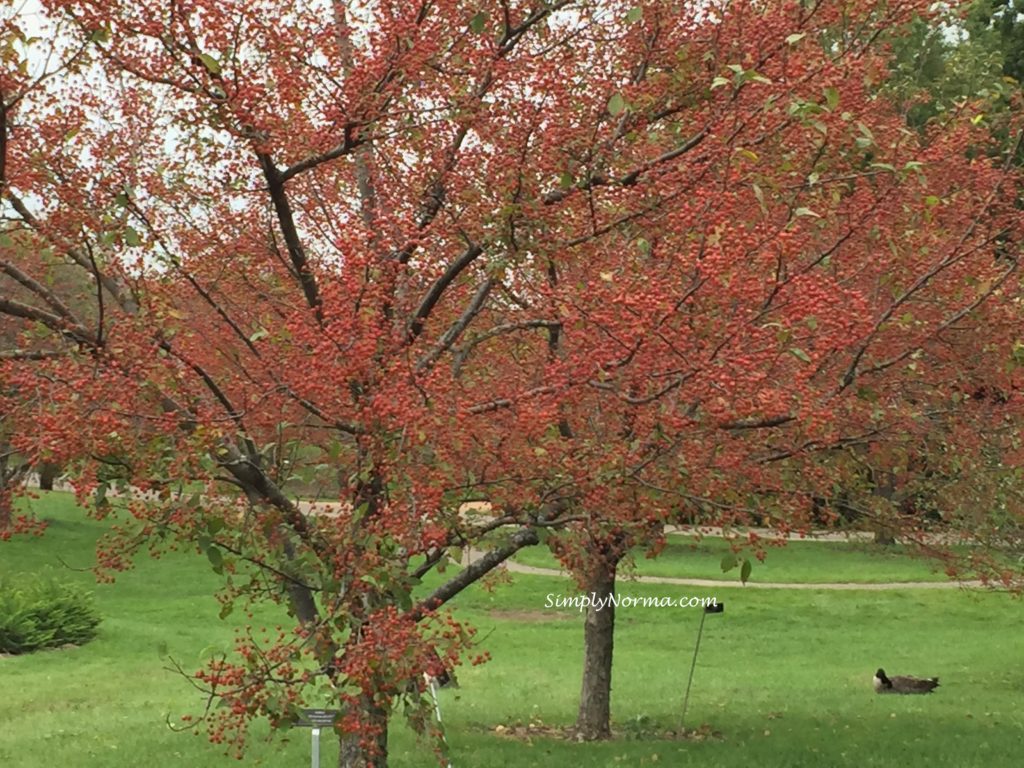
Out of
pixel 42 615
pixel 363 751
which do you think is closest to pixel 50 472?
pixel 363 751

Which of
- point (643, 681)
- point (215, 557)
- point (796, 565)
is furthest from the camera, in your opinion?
point (796, 565)

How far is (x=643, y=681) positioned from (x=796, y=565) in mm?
18042

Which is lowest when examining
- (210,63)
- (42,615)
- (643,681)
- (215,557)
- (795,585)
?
(643,681)

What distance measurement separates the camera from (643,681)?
19.0 metres

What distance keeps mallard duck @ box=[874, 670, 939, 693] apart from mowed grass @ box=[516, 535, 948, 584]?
13.3m

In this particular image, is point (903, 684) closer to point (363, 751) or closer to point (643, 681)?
point (643, 681)

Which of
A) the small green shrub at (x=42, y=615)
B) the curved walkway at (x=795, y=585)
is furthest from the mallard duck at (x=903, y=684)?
the small green shrub at (x=42, y=615)

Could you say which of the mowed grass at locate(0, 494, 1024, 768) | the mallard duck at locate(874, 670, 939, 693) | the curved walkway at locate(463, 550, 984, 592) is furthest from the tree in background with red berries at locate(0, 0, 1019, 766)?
the curved walkway at locate(463, 550, 984, 592)

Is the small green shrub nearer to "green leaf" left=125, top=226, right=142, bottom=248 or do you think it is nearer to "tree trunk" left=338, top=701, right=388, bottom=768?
"tree trunk" left=338, top=701, right=388, bottom=768

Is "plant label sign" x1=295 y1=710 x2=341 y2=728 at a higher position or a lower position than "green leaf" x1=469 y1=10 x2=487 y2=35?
lower

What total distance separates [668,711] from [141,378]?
439 inches

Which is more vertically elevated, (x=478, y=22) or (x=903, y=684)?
(x=478, y=22)

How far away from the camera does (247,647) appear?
551 centimetres

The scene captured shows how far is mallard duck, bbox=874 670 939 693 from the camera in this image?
55.6 ft
